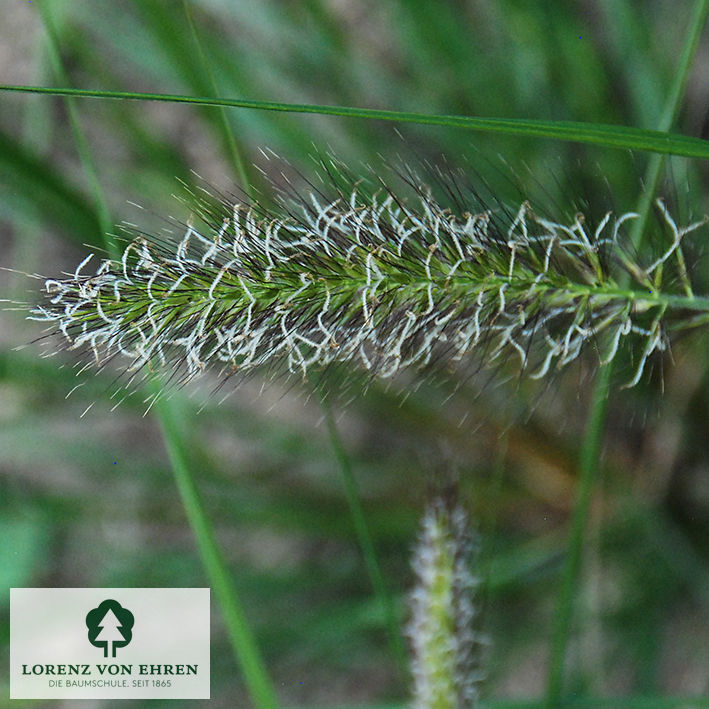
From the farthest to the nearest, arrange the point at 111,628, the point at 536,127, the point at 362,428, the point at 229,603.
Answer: the point at 362,428
the point at 111,628
the point at 229,603
the point at 536,127

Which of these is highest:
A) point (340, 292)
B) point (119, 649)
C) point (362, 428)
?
point (362, 428)

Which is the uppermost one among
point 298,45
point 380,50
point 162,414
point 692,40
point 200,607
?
point 380,50

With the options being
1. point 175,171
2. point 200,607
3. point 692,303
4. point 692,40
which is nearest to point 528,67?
point 175,171

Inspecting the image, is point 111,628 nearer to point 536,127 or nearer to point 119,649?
point 119,649

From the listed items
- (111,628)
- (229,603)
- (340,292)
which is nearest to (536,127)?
(340,292)

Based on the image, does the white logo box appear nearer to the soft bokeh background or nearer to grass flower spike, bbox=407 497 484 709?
the soft bokeh background

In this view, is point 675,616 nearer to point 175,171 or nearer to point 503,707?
point 503,707
